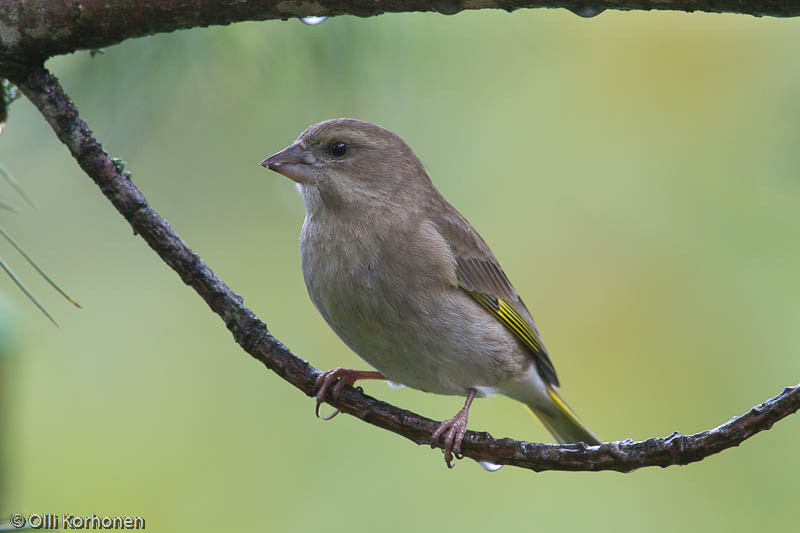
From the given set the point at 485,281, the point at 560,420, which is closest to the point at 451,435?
the point at 485,281

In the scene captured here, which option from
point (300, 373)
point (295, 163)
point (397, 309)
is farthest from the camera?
point (295, 163)

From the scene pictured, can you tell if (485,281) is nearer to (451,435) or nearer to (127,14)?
(451,435)

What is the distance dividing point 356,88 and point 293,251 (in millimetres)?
2435

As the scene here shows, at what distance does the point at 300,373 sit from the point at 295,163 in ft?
3.59

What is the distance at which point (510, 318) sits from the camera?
3389 millimetres

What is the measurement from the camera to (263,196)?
446cm

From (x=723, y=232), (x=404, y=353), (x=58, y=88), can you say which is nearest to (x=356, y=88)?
(x=404, y=353)

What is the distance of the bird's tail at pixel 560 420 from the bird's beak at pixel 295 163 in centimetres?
139

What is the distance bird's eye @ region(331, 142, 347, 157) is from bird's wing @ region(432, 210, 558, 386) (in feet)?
1.43

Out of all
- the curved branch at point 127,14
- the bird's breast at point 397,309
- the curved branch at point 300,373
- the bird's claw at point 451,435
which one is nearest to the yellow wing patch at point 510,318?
the bird's breast at point 397,309

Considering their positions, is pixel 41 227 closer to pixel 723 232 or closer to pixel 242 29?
pixel 242 29

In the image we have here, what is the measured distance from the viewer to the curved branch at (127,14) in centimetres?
188

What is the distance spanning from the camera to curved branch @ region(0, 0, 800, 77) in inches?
74.2

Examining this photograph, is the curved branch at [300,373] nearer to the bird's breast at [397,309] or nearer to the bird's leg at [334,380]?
the bird's leg at [334,380]
